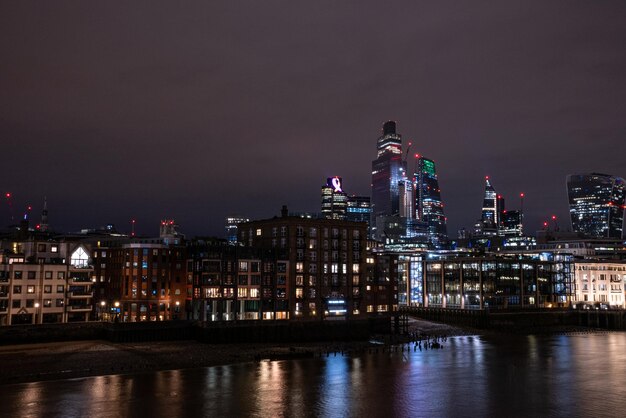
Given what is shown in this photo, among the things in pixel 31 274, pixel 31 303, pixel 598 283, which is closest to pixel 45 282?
pixel 31 274

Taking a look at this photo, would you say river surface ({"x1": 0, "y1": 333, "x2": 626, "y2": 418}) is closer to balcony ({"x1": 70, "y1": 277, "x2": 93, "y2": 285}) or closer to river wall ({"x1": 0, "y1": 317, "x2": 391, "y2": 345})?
river wall ({"x1": 0, "y1": 317, "x2": 391, "y2": 345})

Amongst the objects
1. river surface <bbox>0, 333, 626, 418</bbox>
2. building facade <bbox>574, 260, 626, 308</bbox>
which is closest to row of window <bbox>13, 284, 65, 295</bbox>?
river surface <bbox>0, 333, 626, 418</bbox>

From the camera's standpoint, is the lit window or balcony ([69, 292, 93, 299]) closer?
balcony ([69, 292, 93, 299])

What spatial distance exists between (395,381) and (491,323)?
8708 centimetres

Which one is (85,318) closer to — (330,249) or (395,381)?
(330,249)

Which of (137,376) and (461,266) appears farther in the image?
(461,266)

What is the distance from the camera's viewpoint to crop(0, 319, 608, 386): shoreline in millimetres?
83250

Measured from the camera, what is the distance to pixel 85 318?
121000 mm

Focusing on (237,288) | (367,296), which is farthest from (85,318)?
(367,296)

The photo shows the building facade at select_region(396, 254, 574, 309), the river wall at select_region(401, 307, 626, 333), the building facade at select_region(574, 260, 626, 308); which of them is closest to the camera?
the river wall at select_region(401, 307, 626, 333)

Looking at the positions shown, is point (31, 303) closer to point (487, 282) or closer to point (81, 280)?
point (81, 280)

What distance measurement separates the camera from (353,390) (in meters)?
76.9

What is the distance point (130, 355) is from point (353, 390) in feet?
132

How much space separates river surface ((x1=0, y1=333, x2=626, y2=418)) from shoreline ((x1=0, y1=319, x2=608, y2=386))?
3.86 meters
